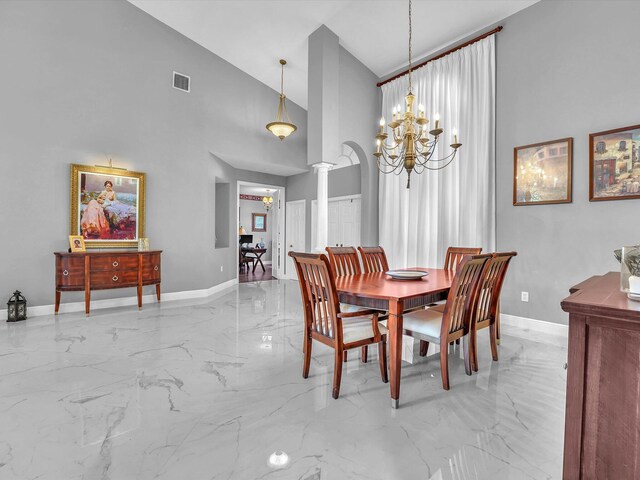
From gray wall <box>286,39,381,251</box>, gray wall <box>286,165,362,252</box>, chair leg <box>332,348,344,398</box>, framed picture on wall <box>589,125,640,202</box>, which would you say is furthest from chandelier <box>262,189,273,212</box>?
chair leg <box>332,348,344,398</box>

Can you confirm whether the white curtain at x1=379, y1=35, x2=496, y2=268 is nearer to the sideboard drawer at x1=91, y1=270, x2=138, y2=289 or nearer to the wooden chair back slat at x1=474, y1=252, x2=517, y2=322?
the wooden chair back slat at x1=474, y1=252, x2=517, y2=322

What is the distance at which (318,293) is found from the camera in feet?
7.12

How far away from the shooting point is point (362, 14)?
13.9 feet

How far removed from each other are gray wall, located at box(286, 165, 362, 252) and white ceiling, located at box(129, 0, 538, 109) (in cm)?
190

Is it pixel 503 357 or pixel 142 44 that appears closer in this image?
pixel 503 357

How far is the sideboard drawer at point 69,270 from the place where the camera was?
392cm

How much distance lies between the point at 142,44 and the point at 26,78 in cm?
155

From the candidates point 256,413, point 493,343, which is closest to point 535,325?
point 493,343

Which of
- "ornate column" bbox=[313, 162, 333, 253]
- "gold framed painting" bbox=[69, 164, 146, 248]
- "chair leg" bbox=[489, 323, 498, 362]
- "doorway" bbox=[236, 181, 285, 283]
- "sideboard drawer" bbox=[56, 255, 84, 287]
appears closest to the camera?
"chair leg" bbox=[489, 323, 498, 362]

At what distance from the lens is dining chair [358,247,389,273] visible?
3.47 metres

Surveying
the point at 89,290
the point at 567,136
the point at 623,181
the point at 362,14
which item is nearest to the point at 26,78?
the point at 89,290

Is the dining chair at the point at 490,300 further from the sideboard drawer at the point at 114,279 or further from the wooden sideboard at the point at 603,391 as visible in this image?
the sideboard drawer at the point at 114,279

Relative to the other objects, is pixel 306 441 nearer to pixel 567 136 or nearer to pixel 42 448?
pixel 42 448

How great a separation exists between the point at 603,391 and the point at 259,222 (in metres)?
11.6
